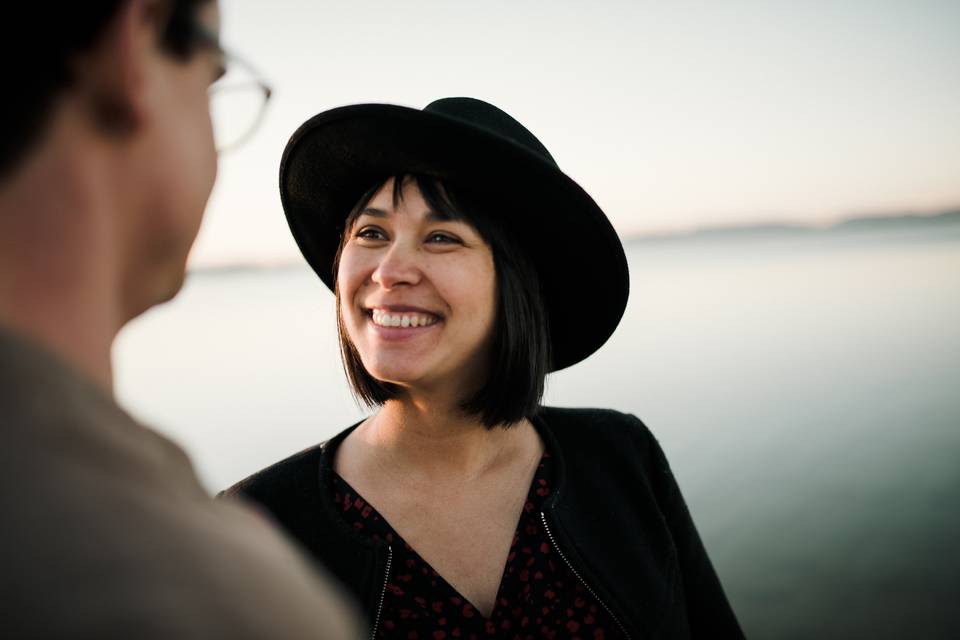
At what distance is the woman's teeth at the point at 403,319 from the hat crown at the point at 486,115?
0.69 metres

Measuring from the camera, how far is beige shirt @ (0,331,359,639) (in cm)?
41

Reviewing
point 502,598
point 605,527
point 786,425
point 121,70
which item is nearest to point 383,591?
point 502,598

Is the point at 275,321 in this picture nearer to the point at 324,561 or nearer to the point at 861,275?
the point at 324,561

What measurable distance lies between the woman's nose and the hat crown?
19.2 inches

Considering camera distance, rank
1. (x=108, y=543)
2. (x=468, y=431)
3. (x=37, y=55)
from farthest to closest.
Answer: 1. (x=468, y=431)
2. (x=37, y=55)
3. (x=108, y=543)

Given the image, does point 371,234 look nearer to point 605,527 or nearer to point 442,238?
point 442,238

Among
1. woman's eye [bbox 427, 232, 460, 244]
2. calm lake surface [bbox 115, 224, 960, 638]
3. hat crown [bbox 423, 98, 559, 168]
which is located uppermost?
hat crown [bbox 423, 98, 559, 168]

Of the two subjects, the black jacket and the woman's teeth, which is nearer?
the black jacket

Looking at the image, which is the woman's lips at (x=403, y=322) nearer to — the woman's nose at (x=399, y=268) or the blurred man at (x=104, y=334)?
the woman's nose at (x=399, y=268)

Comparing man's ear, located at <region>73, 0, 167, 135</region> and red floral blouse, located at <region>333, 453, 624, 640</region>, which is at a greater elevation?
man's ear, located at <region>73, 0, 167, 135</region>

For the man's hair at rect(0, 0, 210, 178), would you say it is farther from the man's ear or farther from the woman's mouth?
the woman's mouth

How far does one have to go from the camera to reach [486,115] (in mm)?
2002

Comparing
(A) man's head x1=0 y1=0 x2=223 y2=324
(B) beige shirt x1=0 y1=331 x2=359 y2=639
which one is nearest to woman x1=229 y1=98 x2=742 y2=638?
(A) man's head x1=0 y1=0 x2=223 y2=324

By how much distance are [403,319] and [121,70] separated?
1408mm
